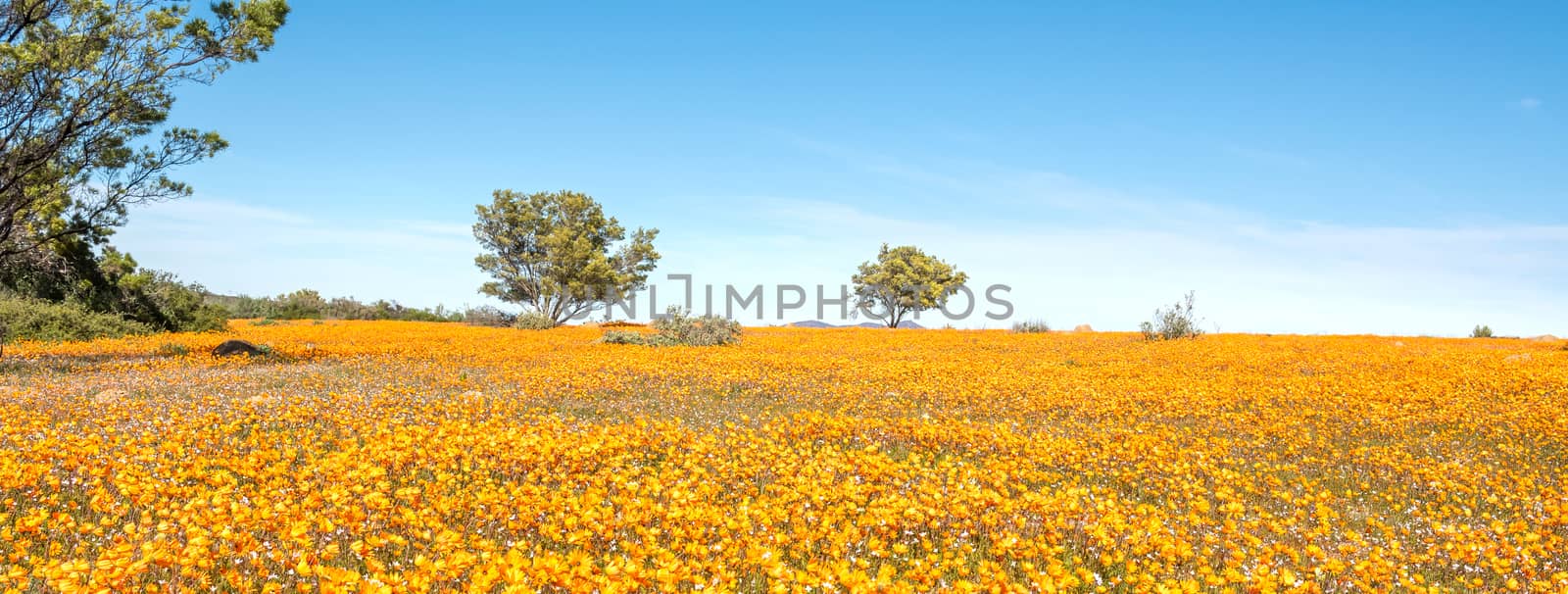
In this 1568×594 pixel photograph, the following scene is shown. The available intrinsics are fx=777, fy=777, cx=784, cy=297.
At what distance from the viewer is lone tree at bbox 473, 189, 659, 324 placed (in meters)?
48.0

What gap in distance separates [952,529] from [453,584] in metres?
3.76

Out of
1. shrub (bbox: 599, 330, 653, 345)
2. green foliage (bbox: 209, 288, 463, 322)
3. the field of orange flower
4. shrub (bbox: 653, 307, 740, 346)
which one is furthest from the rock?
green foliage (bbox: 209, 288, 463, 322)

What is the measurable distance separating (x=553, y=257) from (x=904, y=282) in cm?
2752

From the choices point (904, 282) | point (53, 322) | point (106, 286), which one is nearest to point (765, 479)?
point (53, 322)

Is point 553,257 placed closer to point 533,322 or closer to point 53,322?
point 533,322

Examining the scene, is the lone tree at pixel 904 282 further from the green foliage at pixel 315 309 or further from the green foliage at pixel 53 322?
the green foliage at pixel 53 322

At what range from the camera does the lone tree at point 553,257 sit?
4797 centimetres

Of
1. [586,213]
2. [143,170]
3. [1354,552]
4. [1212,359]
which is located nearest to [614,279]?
[586,213]

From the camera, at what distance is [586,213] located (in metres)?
51.2

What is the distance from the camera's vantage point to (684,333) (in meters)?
28.1

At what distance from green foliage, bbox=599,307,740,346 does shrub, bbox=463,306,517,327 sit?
2100 centimetres

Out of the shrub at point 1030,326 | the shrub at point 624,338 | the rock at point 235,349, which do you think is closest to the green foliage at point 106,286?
the rock at point 235,349

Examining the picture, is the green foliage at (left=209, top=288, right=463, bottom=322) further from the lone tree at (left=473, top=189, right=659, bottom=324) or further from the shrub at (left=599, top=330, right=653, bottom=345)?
the shrub at (left=599, top=330, right=653, bottom=345)

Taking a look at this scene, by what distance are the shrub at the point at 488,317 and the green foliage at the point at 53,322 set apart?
67.8 ft
